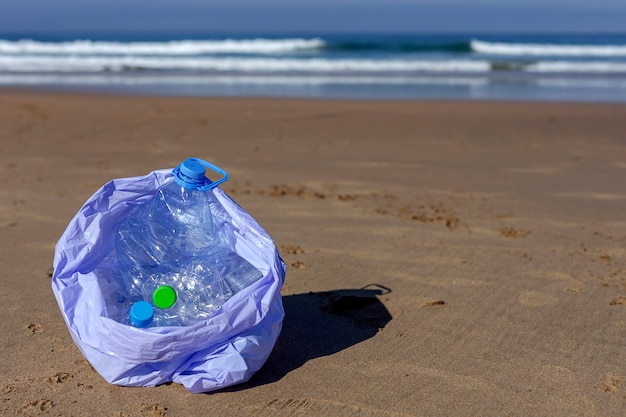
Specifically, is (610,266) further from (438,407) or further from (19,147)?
(19,147)

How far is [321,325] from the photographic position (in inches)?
131

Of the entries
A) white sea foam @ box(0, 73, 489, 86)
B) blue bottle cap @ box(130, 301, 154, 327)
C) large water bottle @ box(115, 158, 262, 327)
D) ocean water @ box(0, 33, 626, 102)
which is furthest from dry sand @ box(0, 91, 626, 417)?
white sea foam @ box(0, 73, 489, 86)

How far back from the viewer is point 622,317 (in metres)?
3.47

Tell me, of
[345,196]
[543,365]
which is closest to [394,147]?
→ [345,196]

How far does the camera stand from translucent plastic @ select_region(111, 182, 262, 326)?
318 centimetres

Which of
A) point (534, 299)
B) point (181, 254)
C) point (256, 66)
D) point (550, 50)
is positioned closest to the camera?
point (181, 254)

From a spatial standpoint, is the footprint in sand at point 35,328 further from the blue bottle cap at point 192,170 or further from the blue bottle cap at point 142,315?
the blue bottle cap at point 192,170

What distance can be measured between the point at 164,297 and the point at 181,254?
36 centimetres

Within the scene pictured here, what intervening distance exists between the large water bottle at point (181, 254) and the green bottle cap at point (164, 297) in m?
0.13

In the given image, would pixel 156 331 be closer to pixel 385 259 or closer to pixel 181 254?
pixel 181 254

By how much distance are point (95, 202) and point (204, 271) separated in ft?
2.04

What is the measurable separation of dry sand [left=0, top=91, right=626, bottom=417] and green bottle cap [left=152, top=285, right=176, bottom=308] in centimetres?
40

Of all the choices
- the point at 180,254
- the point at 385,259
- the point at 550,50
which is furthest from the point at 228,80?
the point at 550,50

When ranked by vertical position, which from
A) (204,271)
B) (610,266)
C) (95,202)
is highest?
(95,202)
